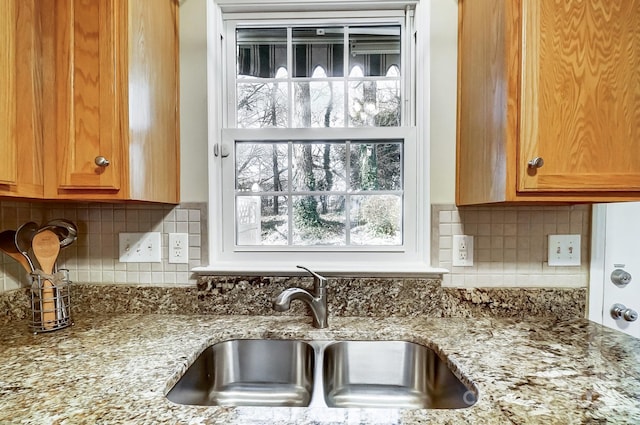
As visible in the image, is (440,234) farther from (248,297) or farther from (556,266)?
(248,297)

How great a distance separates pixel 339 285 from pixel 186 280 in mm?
597

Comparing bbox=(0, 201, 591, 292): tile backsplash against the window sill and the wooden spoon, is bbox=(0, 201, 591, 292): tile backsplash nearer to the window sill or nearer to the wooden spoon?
the window sill

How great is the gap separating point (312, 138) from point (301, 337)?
0.75m

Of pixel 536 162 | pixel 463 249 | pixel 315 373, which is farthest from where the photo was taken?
pixel 463 249

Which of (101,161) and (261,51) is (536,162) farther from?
(101,161)

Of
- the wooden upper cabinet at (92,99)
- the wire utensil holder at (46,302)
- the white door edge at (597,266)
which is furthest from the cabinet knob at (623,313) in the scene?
the wire utensil holder at (46,302)

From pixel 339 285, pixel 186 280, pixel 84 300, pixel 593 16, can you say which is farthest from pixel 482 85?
pixel 84 300

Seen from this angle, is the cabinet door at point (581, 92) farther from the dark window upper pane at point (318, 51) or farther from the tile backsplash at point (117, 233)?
the tile backsplash at point (117, 233)

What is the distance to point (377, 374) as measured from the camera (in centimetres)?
112

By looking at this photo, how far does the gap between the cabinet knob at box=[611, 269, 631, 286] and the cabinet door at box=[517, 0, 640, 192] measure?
445 millimetres

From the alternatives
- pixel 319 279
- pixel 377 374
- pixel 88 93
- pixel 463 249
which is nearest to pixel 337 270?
pixel 319 279

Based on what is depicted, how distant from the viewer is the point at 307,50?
1.37m

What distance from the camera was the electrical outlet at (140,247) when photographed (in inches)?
51.1

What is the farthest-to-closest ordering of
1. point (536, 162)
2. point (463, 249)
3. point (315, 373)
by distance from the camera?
point (463, 249) → point (315, 373) → point (536, 162)
